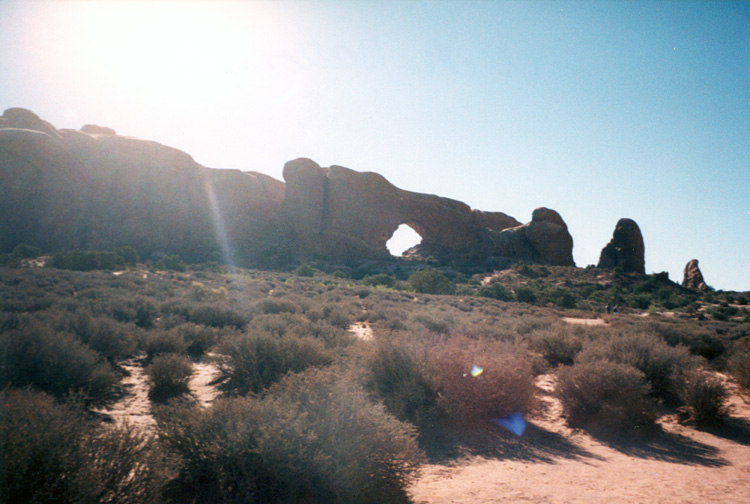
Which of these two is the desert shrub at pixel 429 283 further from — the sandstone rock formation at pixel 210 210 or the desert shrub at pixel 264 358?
the desert shrub at pixel 264 358

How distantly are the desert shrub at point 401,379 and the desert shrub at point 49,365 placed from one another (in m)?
3.95

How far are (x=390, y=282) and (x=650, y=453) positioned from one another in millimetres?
36459

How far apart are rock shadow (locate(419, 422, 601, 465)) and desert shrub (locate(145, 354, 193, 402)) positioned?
13.3ft

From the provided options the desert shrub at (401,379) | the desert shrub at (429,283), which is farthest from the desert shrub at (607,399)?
the desert shrub at (429,283)

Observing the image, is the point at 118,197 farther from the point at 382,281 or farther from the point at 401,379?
the point at 401,379

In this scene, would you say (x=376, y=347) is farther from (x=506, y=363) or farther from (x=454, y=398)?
(x=506, y=363)

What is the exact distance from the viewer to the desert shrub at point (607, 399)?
247 inches

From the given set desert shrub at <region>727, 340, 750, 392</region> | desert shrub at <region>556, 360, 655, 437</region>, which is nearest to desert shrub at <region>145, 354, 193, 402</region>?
desert shrub at <region>556, 360, 655, 437</region>

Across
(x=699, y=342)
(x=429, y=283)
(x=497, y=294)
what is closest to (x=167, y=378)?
(x=699, y=342)

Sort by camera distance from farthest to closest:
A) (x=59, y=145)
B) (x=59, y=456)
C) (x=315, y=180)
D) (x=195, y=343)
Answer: (x=315, y=180) → (x=59, y=145) → (x=195, y=343) → (x=59, y=456)

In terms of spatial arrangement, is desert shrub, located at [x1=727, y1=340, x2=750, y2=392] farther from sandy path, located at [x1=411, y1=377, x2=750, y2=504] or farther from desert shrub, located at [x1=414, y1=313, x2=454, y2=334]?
desert shrub, located at [x1=414, y1=313, x2=454, y2=334]

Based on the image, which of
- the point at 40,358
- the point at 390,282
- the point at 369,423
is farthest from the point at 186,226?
the point at 369,423

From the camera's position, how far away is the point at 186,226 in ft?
179

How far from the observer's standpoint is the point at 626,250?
54.2 metres
